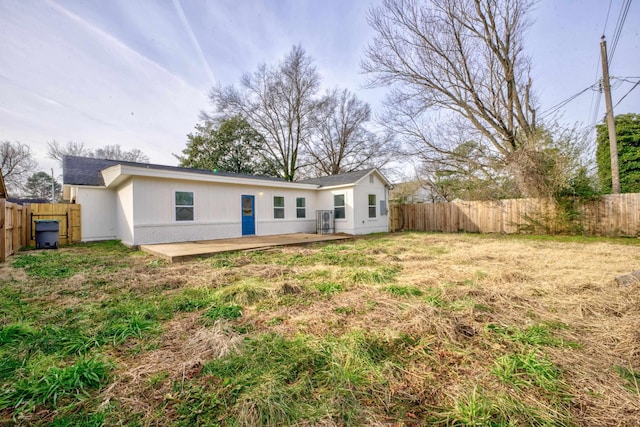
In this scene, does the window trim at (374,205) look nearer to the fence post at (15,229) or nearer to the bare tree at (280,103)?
the bare tree at (280,103)

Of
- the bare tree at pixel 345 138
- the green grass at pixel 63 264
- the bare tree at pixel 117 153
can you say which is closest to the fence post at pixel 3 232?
the green grass at pixel 63 264

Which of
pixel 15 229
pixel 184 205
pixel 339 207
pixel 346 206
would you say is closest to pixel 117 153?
pixel 15 229

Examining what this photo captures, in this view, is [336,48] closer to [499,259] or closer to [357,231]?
[357,231]

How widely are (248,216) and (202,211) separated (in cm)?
182

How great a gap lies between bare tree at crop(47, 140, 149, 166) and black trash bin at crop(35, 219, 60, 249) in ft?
82.9

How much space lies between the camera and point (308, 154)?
895 inches

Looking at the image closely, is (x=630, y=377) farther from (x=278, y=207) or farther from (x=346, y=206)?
(x=278, y=207)

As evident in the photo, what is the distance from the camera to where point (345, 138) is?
873 inches

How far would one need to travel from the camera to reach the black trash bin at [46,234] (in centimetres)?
830

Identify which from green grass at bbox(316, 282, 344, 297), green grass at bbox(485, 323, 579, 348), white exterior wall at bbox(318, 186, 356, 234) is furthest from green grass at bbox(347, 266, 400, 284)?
white exterior wall at bbox(318, 186, 356, 234)

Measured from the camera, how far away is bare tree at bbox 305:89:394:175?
21547 millimetres

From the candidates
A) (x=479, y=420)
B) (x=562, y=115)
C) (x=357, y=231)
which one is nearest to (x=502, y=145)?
(x=562, y=115)

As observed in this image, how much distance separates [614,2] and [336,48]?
944 centimetres

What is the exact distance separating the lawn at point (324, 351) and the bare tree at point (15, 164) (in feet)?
113
